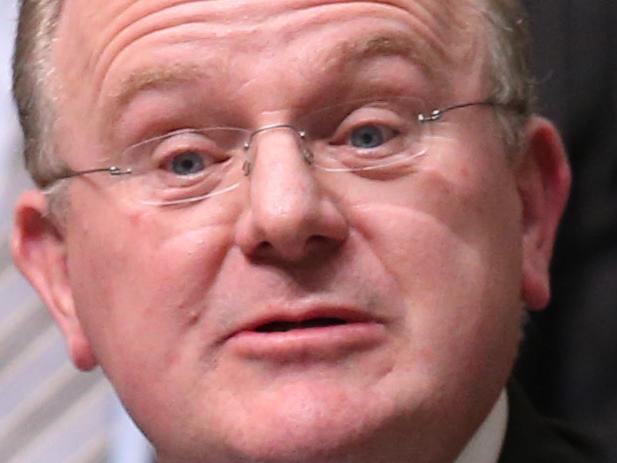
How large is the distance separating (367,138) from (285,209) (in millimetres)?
160

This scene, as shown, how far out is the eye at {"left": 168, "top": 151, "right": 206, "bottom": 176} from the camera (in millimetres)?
1353

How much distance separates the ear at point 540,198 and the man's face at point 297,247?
0.11 metres

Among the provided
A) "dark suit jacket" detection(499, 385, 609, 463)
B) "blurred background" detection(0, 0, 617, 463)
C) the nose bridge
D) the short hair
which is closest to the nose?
the nose bridge

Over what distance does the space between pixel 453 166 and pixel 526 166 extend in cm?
19

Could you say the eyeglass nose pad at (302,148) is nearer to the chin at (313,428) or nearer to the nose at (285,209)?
the nose at (285,209)

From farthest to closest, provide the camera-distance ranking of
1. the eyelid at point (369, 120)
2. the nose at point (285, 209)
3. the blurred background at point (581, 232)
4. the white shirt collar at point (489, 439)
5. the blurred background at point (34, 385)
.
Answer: the blurred background at point (34, 385) < the blurred background at point (581, 232) < the white shirt collar at point (489, 439) < the eyelid at point (369, 120) < the nose at point (285, 209)

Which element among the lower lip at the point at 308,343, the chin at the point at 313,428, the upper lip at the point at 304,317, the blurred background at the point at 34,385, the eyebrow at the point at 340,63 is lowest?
the blurred background at the point at 34,385

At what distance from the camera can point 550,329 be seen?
1.83 metres

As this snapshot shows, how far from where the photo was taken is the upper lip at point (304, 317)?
50.1 inches

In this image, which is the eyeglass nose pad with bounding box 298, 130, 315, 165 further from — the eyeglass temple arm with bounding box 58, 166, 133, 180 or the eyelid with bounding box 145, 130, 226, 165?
the eyeglass temple arm with bounding box 58, 166, 133, 180

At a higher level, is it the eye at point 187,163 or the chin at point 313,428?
the eye at point 187,163

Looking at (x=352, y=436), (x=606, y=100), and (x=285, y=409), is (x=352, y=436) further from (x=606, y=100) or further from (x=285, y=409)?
(x=606, y=100)

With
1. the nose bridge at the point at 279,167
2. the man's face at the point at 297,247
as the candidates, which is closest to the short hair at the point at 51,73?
the man's face at the point at 297,247

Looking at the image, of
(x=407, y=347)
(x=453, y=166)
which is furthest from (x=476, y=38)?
(x=407, y=347)
